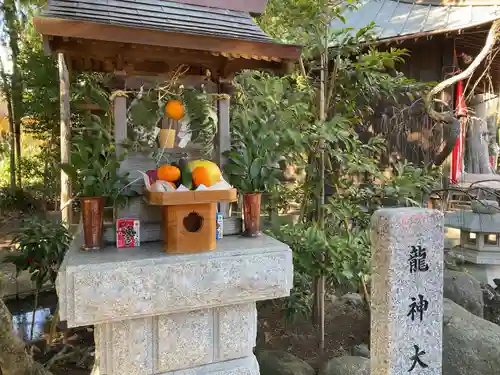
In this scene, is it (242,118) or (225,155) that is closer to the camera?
(225,155)

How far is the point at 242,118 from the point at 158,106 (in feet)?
2.04

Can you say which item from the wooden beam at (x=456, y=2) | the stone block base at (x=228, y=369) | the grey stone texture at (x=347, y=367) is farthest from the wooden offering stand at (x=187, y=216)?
the wooden beam at (x=456, y=2)

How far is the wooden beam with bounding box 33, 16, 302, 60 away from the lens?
1955 millimetres

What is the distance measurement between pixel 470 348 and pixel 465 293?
216cm

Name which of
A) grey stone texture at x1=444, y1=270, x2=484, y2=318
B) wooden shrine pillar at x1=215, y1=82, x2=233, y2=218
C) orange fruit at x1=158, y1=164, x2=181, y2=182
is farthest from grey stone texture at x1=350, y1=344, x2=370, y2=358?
orange fruit at x1=158, y1=164, x2=181, y2=182

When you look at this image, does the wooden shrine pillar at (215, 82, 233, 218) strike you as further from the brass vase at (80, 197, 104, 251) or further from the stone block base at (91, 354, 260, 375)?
the stone block base at (91, 354, 260, 375)

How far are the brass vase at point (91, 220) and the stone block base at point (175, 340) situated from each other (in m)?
0.45

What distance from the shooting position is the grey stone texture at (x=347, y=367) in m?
3.70

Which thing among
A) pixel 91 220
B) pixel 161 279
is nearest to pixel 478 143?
pixel 161 279

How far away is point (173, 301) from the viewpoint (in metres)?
2.14

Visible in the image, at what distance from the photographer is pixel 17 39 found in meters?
10.0

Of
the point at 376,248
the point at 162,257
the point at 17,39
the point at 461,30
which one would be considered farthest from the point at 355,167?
the point at 17,39

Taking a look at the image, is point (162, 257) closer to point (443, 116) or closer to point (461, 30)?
point (443, 116)

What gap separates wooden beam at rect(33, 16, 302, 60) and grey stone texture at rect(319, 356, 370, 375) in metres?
2.84
